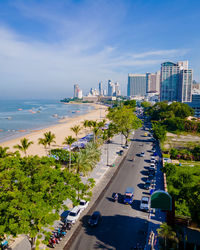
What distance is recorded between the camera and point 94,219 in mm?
20016

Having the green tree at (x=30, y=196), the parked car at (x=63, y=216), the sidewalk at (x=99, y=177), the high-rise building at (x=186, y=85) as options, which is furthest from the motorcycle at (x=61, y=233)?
the high-rise building at (x=186, y=85)

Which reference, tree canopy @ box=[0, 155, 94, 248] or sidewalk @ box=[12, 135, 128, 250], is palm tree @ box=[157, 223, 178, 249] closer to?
tree canopy @ box=[0, 155, 94, 248]

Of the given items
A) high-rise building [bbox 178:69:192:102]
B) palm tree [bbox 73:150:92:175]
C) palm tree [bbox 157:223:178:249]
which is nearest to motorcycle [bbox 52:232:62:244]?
palm tree [bbox 157:223:178:249]

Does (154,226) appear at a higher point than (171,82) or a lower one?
lower

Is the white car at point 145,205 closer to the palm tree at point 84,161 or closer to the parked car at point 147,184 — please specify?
the parked car at point 147,184

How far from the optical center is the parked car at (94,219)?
64.2ft

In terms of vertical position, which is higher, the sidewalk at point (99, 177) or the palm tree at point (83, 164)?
the palm tree at point (83, 164)

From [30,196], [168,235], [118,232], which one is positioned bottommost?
[118,232]

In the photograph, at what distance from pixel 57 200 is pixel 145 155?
1260 inches

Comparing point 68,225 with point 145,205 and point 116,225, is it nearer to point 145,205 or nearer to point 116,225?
point 116,225

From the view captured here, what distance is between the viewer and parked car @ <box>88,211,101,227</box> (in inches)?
770

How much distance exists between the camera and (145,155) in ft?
145

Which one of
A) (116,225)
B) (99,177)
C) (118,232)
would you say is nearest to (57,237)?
(118,232)

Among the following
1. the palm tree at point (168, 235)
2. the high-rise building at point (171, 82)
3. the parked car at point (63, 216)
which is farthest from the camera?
the high-rise building at point (171, 82)
